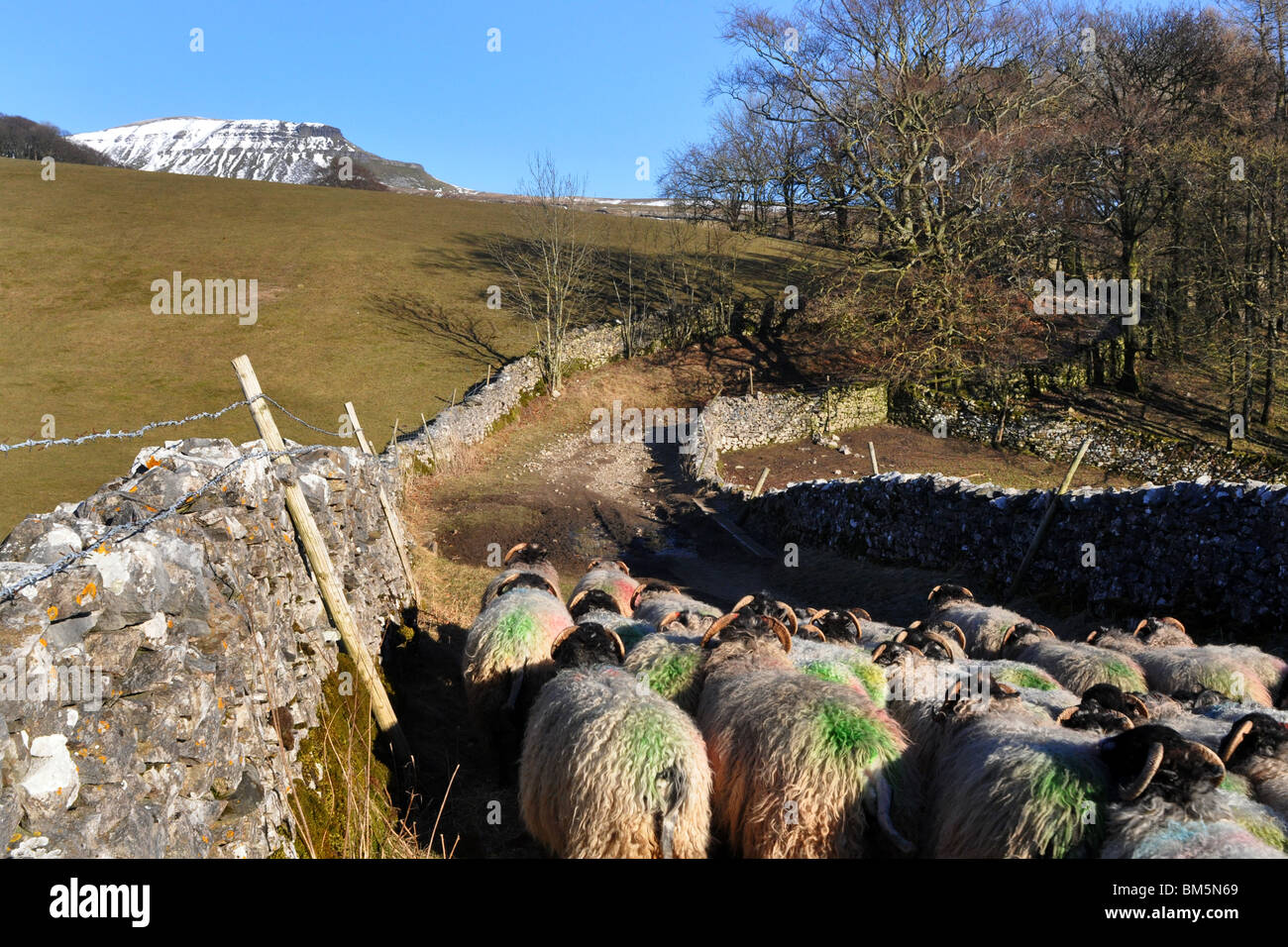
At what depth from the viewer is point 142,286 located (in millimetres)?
34125

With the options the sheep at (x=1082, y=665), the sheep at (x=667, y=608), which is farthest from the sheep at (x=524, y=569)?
the sheep at (x=1082, y=665)

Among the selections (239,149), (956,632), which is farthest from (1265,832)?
(239,149)

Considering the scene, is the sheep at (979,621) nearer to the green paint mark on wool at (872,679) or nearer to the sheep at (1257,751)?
the green paint mark on wool at (872,679)

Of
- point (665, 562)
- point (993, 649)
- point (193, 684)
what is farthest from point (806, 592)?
point (193, 684)

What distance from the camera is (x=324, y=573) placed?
6.34 m

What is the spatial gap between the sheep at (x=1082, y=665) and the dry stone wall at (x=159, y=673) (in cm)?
653

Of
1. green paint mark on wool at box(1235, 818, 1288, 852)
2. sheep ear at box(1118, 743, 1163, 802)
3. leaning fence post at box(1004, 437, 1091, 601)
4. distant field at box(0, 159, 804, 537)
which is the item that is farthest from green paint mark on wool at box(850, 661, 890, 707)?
distant field at box(0, 159, 804, 537)

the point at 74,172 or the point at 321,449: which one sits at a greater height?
the point at 74,172

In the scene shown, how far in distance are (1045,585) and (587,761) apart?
403 inches

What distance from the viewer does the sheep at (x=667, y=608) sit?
8.13 metres

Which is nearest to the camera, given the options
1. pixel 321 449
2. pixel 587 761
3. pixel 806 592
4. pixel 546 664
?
pixel 587 761

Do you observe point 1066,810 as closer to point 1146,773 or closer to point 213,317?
point 1146,773

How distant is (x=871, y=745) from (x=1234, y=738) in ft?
7.13
